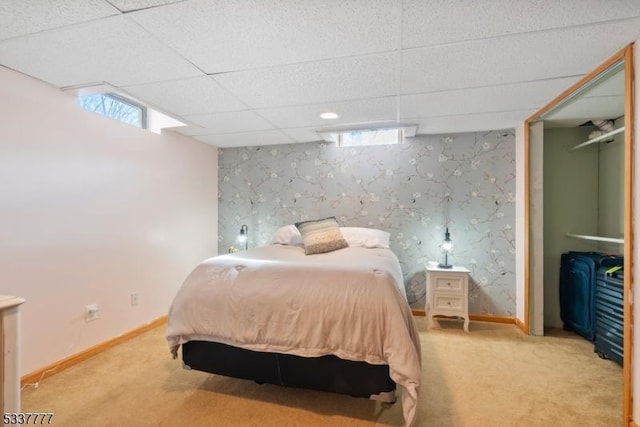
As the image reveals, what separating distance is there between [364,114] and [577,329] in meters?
2.84

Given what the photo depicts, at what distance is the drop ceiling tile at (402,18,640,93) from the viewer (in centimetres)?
153

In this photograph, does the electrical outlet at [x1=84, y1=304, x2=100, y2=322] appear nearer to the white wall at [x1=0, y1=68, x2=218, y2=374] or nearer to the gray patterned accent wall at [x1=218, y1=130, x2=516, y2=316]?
the white wall at [x1=0, y1=68, x2=218, y2=374]

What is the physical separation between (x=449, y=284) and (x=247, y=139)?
2785mm

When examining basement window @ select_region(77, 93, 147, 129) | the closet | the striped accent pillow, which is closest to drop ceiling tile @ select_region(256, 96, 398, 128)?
the striped accent pillow

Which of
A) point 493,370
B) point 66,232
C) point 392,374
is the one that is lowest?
point 493,370

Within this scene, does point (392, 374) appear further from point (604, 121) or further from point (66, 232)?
point (604, 121)

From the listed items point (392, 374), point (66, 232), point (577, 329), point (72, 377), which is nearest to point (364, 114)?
point (392, 374)

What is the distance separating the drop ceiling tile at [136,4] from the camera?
1.29 meters

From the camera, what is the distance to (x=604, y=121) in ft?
9.27

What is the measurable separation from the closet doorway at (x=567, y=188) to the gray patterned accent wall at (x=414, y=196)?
316 mm

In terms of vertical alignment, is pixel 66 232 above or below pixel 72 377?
above

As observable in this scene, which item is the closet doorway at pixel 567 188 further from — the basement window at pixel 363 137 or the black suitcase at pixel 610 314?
the basement window at pixel 363 137

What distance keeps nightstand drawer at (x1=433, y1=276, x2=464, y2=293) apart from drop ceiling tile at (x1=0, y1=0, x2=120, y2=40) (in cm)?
315

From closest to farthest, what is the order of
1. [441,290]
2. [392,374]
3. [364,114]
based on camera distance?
[392,374]
[364,114]
[441,290]
